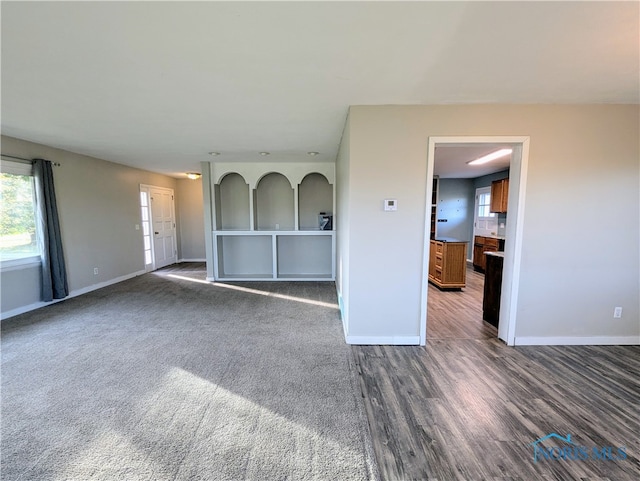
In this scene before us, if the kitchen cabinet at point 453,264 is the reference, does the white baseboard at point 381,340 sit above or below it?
below

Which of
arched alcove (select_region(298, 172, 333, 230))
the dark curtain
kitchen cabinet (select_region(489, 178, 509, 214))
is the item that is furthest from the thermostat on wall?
the dark curtain

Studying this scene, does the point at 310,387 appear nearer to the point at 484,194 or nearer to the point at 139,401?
the point at 139,401

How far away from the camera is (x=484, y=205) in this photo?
7078mm

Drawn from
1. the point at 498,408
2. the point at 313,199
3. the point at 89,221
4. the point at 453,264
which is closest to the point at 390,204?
the point at 498,408

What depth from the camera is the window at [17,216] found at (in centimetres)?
357

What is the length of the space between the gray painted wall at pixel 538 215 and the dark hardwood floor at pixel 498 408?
342 mm

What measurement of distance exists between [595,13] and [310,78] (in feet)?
5.49

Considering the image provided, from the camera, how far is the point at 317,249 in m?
6.02

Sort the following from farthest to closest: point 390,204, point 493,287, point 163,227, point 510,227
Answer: point 163,227
point 493,287
point 510,227
point 390,204

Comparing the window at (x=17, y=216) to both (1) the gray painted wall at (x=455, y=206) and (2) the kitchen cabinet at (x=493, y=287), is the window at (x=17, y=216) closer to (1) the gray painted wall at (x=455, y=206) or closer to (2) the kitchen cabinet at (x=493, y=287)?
(2) the kitchen cabinet at (x=493, y=287)

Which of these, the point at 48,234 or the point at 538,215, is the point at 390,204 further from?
the point at 48,234

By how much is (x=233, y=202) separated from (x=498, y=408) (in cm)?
557

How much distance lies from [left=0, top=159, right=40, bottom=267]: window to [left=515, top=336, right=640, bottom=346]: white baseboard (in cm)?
633

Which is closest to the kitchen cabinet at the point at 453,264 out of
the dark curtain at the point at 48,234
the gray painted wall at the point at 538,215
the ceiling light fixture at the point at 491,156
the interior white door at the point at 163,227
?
the ceiling light fixture at the point at 491,156
